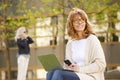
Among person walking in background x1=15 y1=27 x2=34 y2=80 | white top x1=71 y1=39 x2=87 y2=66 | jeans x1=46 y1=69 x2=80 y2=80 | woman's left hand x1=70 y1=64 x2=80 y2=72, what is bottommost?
person walking in background x1=15 y1=27 x2=34 y2=80

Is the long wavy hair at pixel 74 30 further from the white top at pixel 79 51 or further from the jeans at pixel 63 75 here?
the jeans at pixel 63 75

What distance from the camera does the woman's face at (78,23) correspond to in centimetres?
517

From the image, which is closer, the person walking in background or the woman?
the woman

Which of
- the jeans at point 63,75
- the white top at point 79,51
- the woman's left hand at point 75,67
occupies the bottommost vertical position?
the jeans at point 63,75

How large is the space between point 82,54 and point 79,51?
0.21ft

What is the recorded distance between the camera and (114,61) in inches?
734

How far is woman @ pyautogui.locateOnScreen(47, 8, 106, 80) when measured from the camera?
4.82 metres

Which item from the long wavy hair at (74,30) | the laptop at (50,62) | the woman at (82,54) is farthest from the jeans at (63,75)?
the long wavy hair at (74,30)

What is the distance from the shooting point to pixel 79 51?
5.14m

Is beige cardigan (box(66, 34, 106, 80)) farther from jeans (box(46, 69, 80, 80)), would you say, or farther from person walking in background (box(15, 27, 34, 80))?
person walking in background (box(15, 27, 34, 80))

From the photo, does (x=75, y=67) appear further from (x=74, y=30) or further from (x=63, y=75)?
(x=74, y=30)

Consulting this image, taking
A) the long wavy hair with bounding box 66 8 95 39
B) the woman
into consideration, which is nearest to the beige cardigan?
the woman

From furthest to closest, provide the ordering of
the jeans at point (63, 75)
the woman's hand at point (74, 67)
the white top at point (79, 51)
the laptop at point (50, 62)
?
the laptop at point (50, 62) → the white top at point (79, 51) → the woman's hand at point (74, 67) → the jeans at point (63, 75)

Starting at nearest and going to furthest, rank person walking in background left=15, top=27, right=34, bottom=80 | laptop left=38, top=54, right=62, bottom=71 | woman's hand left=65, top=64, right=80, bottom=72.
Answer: woman's hand left=65, top=64, right=80, bottom=72, laptop left=38, top=54, right=62, bottom=71, person walking in background left=15, top=27, right=34, bottom=80
